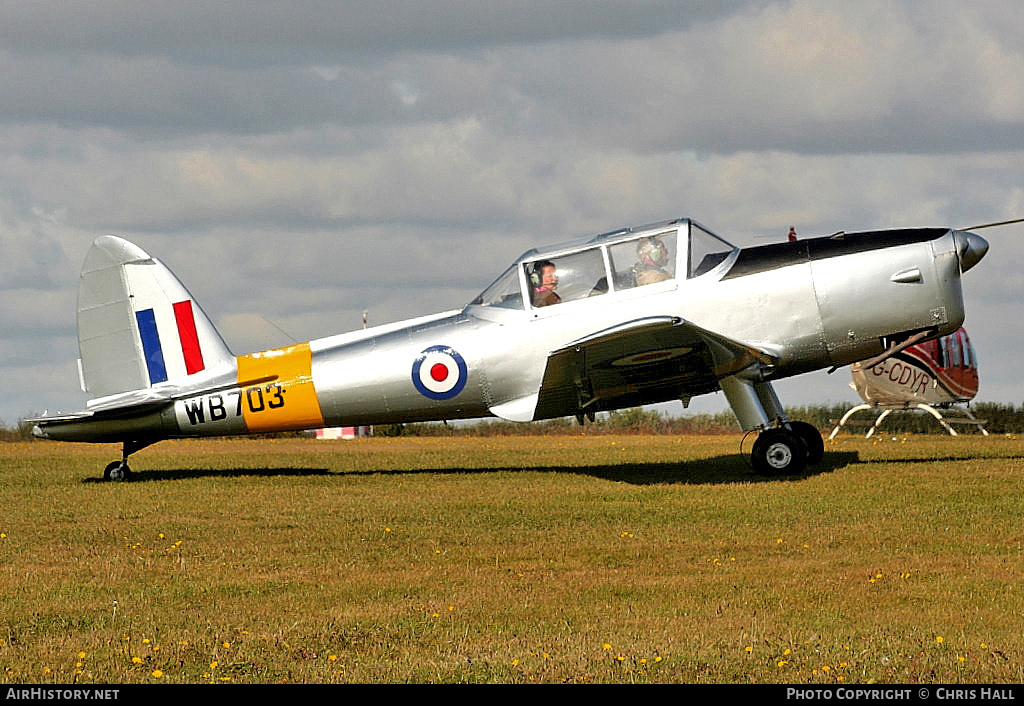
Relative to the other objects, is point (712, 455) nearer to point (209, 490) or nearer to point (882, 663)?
point (209, 490)

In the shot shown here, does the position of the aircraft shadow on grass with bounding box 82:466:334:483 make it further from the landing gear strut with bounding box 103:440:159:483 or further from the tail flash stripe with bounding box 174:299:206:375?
the tail flash stripe with bounding box 174:299:206:375

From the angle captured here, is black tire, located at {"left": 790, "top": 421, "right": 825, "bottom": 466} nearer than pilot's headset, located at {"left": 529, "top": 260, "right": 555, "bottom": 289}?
No

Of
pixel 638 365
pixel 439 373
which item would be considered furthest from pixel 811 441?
pixel 439 373

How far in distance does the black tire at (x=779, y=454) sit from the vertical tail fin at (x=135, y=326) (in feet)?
20.8

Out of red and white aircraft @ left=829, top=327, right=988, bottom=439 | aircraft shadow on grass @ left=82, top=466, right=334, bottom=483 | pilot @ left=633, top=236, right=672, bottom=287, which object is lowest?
red and white aircraft @ left=829, top=327, right=988, bottom=439

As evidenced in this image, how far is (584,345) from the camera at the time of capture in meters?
11.1

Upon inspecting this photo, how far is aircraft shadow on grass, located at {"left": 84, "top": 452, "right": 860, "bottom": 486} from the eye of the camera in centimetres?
1207

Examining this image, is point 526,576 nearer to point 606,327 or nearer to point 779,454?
point 606,327

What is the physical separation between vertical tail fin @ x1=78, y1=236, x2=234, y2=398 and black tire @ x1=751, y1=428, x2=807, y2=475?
633 cm

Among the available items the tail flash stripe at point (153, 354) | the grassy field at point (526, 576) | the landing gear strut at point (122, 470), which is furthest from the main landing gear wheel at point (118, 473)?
the tail flash stripe at point (153, 354)

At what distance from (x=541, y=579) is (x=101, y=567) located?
9.96 feet

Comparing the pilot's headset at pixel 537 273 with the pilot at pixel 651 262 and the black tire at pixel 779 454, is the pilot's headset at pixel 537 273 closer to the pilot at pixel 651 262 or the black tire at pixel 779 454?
the pilot at pixel 651 262

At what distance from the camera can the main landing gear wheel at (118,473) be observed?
44.4ft

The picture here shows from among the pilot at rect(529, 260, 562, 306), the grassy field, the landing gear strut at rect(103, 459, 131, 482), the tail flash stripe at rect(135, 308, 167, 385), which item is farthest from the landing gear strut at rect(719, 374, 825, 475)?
the landing gear strut at rect(103, 459, 131, 482)
